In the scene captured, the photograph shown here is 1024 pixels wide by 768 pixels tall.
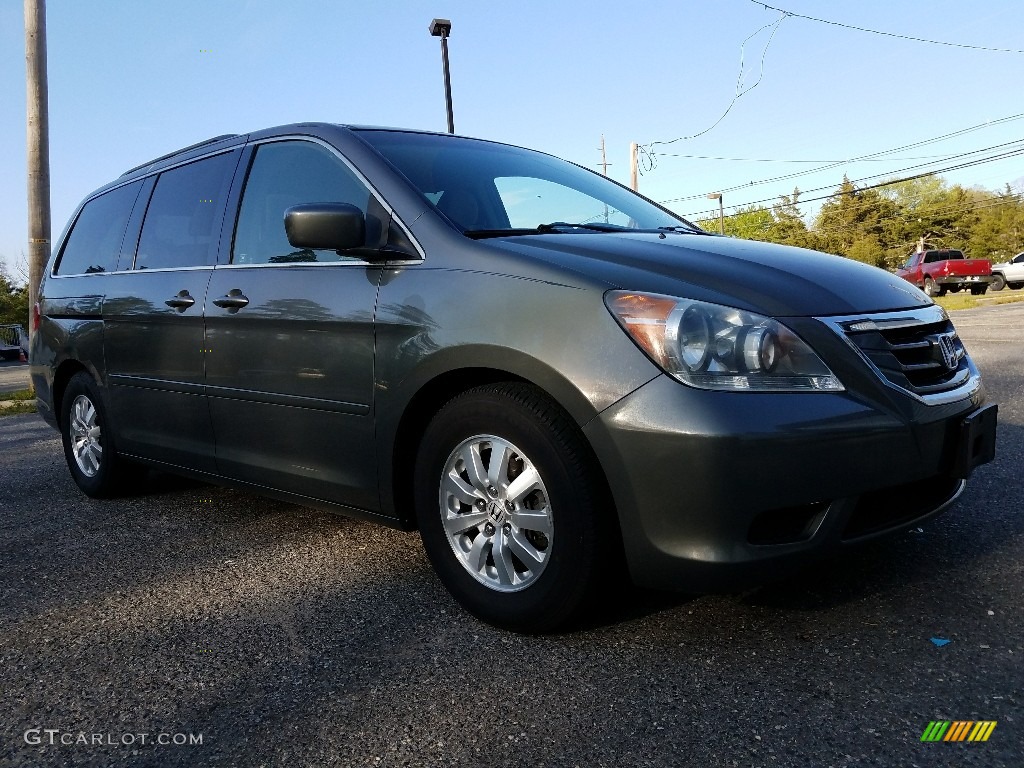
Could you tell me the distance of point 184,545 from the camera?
3588 mm

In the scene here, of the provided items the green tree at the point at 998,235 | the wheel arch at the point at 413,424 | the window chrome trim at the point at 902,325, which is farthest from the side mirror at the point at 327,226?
the green tree at the point at 998,235

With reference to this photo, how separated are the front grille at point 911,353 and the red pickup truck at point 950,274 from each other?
31.5m

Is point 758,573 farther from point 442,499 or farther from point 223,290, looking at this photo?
point 223,290

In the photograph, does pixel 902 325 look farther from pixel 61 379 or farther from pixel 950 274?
pixel 950 274

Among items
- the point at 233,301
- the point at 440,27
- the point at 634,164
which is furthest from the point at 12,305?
the point at 233,301

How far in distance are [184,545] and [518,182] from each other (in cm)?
211

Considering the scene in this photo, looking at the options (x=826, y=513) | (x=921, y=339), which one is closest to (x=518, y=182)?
(x=921, y=339)

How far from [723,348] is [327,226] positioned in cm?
134

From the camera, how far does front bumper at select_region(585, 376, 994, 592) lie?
2078mm

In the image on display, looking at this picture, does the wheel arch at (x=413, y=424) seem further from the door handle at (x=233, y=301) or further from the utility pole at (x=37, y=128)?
the utility pole at (x=37, y=128)

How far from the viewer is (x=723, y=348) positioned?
2164mm

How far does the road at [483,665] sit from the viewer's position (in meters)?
1.88

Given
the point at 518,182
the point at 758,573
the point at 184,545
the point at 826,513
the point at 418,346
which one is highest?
the point at 518,182

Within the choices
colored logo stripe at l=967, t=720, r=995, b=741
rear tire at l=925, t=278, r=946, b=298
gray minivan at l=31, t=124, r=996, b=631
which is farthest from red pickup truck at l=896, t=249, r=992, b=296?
colored logo stripe at l=967, t=720, r=995, b=741
